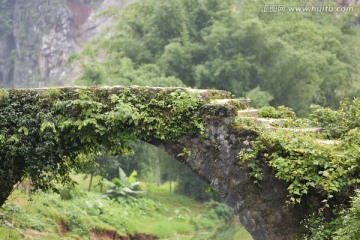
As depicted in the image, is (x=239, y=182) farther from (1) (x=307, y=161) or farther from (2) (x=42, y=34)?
(2) (x=42, y=34)

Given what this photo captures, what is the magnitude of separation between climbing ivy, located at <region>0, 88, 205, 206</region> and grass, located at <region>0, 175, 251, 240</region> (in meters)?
2.23

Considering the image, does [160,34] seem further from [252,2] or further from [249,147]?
[249,147]

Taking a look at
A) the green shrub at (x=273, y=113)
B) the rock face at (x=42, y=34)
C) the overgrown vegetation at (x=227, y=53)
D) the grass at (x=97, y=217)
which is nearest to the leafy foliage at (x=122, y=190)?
the grass at (x=97, y=217)

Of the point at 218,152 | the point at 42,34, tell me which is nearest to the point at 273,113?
the point at 218,152

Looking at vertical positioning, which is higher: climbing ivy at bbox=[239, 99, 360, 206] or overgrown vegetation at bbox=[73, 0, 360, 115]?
overgrown vegetation at bbox=[73, 0, 360, 115]

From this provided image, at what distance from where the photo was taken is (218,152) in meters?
7.84

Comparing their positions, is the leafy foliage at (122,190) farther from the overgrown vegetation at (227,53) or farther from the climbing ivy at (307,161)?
the climbing ivy at (307,161)

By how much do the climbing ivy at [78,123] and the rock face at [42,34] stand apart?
35914mm

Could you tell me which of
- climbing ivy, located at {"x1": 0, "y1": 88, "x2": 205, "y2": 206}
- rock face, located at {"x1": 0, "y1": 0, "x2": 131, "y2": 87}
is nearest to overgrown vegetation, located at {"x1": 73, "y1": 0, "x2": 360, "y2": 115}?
climbing ivy, located at {"x1": 0, "y1": 88, "x2": 205, "y2": 206}

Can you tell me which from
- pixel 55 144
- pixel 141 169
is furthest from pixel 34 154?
pixel 141 169

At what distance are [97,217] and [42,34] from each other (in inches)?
1360

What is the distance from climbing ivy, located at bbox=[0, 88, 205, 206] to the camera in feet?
26.7

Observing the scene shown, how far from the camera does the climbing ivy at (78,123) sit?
320 inches

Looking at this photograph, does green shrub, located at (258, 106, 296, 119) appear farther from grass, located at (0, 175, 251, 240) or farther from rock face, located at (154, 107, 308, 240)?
grass, located at (0, 175, 251, 240)
